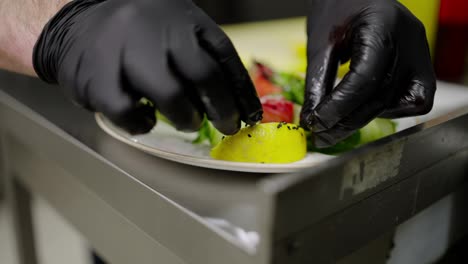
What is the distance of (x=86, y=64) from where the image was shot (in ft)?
1.59

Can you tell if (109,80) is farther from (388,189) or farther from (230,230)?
(388,189)

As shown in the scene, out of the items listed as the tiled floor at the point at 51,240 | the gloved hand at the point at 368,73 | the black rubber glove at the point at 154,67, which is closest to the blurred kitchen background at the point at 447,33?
the gloved hand at the point at 368,73

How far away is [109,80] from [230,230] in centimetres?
20

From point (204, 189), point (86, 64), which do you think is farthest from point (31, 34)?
point (204, 189)

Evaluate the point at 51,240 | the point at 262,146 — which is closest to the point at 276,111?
the point at 262,146

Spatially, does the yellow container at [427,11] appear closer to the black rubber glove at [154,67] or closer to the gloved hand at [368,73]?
the gloved hand at [368,73]

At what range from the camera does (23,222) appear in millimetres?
1021

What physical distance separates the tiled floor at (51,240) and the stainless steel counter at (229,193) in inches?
30.2

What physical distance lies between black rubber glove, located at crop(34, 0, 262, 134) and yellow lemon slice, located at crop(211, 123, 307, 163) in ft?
0.23

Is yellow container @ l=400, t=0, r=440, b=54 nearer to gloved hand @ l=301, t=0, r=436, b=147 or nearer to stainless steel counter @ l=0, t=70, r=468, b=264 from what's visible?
stainless steel counter @ l=0, t=70, r=468, b=264

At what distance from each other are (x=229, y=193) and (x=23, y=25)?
0.39 metres

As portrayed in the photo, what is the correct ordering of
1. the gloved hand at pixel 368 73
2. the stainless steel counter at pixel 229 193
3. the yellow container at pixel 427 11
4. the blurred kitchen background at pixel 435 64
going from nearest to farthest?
1. the stainless steel counter at pixel 229 193
2. the gloved hand at pixel 368 73
3. the blurred kitchen background at pixel 435 64
4. the yellow container at pixel 427 11

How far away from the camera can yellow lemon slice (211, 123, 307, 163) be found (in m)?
0.58

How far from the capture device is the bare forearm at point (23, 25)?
0.62 m
